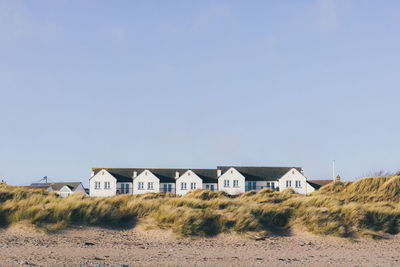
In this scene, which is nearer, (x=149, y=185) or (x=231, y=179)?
(x=149, y=185)

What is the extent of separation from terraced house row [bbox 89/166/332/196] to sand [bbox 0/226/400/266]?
59155 millimetres

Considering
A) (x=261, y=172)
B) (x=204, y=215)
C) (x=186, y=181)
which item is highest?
(x=261, y=172)

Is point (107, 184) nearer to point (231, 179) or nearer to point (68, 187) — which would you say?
point (68, 187)

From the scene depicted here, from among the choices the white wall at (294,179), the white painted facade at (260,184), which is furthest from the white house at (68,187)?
the white wall at (294,179)

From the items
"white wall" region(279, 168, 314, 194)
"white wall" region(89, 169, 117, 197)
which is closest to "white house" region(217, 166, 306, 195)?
"white wall" region(279, 168, 314, 194)

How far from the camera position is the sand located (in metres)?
7.78

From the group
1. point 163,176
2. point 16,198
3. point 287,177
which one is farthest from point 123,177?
point 16,198

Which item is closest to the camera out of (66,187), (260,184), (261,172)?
(260,184)

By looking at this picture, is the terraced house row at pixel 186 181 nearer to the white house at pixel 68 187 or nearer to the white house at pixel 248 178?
the white house at pixel 248 178

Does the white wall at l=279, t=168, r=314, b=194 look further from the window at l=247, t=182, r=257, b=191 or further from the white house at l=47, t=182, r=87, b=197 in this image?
the white house at l=47, t=182, r=87, b=197

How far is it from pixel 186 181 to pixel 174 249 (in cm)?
6106

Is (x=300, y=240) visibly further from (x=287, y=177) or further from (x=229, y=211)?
(x=287, y=177)

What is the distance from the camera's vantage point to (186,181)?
229 feet

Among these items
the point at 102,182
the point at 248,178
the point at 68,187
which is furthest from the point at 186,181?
the point at 68,187
